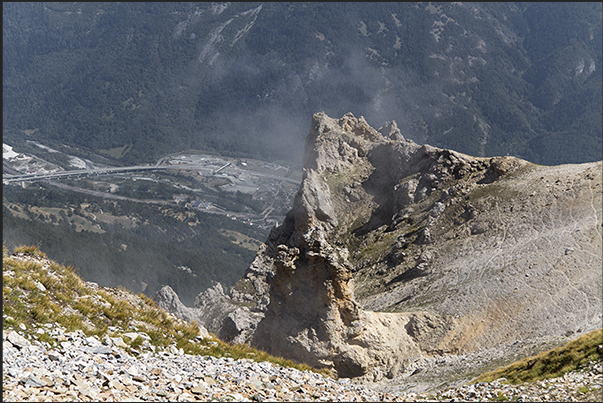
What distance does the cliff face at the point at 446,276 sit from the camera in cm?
4247

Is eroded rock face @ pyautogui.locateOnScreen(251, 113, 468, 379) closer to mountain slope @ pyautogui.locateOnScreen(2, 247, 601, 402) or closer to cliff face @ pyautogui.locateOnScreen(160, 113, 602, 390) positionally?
cliff face @ pyautogui.locateOnScreen(160, 113, 602, 390)

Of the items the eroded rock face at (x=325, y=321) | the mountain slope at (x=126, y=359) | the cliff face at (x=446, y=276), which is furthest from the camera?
the cliff face at (x=446, y=276)

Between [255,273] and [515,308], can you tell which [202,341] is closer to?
[515,308]

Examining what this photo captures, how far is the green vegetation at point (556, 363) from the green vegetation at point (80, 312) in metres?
10.2

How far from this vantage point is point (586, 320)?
40.7m

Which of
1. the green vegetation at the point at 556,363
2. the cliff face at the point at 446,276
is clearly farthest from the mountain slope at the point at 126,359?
the cliff face at the point at 446,276

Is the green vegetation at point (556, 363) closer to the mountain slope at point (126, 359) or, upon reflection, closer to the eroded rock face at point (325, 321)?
the mountain slope at point (126, 359)

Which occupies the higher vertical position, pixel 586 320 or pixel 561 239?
pixel 561 239

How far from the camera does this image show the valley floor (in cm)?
1897

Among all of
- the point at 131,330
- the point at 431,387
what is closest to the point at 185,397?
the point at 131,330

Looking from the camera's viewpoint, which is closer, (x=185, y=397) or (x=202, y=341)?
(x=185, y=397)

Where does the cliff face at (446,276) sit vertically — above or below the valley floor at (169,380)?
above

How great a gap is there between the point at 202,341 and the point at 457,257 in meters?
32.1

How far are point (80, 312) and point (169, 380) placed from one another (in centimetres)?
696
